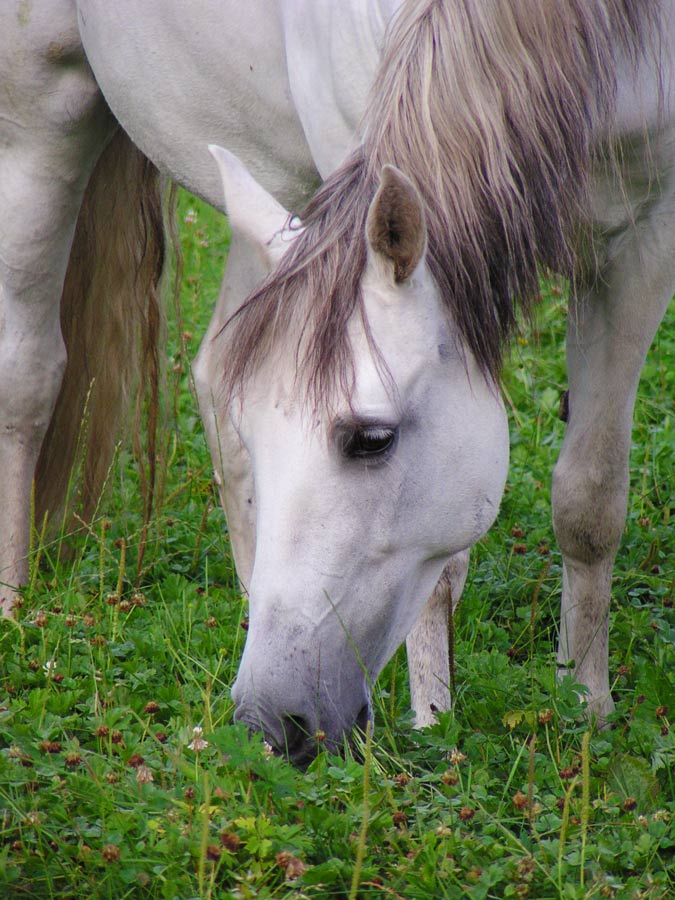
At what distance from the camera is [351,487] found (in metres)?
2.11

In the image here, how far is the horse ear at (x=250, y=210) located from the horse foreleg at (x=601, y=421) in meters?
0.94

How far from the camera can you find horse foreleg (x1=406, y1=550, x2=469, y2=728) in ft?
9.74

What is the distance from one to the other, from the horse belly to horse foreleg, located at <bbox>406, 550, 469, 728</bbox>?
4.09 feet

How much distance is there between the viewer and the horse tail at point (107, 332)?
3.71 m

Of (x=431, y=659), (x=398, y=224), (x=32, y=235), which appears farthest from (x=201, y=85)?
(x=431, y=659)

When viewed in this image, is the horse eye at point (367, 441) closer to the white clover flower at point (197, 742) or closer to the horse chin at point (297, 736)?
the horse chin at point (297, 736)

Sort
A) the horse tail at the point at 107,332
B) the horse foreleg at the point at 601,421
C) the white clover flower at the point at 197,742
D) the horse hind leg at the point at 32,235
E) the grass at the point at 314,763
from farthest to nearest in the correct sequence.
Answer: the horse tail at the point at 107,332 < the horse hind leg at the point at 32,235 < the horse foreleg at the point at 601,421 < the white clover flower at the point at 197,742 < the grass at the point at 314,763

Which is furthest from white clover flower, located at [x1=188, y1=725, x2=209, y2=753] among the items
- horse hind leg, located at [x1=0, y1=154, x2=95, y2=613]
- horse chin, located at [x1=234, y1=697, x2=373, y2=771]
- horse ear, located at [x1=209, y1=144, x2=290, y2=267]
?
horse hind leg, located at [x1=0, y1=154, x2=95, y2=613]

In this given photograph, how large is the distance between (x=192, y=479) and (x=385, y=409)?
214 cm

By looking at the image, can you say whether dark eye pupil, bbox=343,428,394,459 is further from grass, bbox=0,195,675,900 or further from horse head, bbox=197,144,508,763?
grass, bbox=0,195,675,900

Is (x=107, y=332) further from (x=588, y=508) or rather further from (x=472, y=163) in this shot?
(x=472, y=163)

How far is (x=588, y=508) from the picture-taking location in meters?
3.13

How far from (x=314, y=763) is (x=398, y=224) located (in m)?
1.01

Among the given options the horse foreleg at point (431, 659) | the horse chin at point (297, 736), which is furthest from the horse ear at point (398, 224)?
the horse foreleg at point (431, 659)
